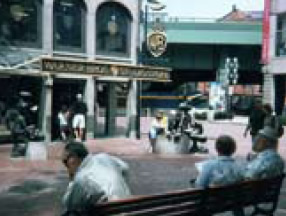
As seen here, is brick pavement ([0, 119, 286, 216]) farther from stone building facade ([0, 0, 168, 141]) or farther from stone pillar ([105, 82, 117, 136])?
stone pillar ([105, 82, 117, 136])

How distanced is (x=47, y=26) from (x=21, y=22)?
1.00 m

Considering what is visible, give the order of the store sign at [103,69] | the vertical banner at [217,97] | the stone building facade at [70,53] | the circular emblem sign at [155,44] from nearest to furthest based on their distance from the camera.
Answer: the store sign at [103,69], the stone building facade at [70,53], the circular emblem sign at [155,44], the vertical banner at [217,97]

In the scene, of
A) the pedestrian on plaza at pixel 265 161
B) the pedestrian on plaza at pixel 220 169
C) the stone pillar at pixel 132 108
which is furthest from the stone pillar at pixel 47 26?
the pedestrian on plaza at pixel 220 169

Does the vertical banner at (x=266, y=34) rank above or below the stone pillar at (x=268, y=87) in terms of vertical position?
above

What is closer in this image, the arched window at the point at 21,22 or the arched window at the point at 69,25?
the arched window at the point at 21,22

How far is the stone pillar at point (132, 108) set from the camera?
26312 millimetres

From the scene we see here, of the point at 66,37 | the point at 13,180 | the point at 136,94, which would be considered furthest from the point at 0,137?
the point at 13,180

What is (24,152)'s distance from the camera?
17.3 m

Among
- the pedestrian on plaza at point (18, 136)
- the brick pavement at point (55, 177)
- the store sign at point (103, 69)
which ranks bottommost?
the brick pavement at point (55, 177)

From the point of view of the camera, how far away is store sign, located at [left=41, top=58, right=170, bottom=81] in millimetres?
22016

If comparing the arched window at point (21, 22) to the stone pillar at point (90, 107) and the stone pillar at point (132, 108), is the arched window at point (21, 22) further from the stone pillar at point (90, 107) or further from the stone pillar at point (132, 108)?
the stone pillar at point (132, 108)

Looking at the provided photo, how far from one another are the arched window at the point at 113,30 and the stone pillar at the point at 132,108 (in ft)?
4.90

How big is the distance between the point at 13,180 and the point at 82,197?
8.46 metres

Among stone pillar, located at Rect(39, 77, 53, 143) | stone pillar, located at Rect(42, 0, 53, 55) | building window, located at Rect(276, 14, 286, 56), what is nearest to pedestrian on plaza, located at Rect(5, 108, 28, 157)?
stone pillar, located at Rect(39, 77, 53, 143)
